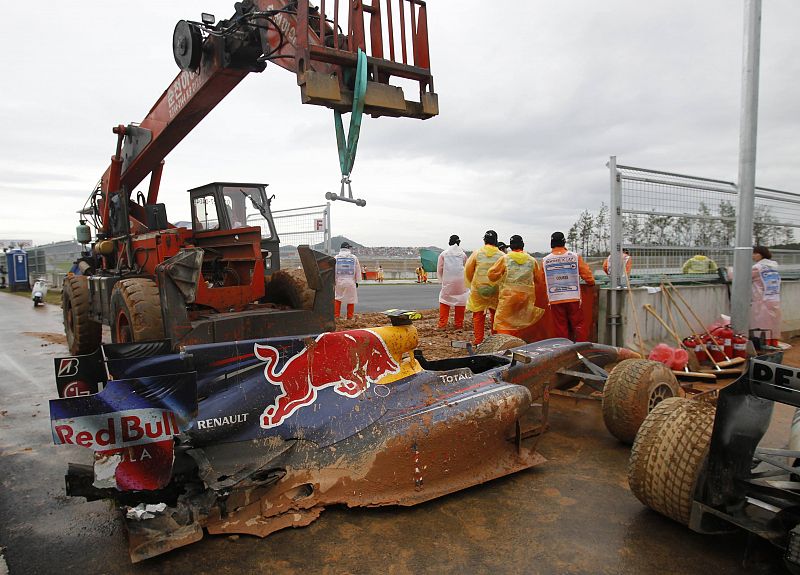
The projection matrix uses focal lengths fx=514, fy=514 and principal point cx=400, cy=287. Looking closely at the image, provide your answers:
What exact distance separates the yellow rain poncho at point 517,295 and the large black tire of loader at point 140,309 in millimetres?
4456

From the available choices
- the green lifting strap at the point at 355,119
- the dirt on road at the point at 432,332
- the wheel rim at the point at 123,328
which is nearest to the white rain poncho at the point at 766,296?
the dirt on road at the point at 432,332

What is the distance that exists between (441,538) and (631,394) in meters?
2.07

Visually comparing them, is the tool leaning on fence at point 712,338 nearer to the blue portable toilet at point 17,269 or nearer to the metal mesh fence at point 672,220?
the metal mesh fence at point 672,220

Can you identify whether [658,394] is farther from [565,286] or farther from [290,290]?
[290,290]

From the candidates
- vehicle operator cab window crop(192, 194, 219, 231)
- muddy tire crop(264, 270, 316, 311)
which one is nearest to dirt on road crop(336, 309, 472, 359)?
muddy tire crop(264, 270, 316, 311)

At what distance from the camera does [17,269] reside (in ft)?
85.5

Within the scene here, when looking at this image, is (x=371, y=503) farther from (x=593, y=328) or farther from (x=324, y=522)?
(x=593, y=328)

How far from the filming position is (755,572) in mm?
2600

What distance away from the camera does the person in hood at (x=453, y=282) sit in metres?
10.5

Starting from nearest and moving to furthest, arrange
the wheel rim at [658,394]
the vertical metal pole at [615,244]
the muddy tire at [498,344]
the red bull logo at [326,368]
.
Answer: the red bull logo at [326,368] < the wheel rim at [658,394] < the muddy tire at [498,344] < the vertical metal pole at [615,244]

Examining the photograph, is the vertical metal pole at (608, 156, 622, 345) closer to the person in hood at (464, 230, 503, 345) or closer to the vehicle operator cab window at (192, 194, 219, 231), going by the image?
the person in hood at (464, 230, 503, 345)

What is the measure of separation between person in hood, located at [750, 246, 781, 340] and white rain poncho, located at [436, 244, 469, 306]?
484cm

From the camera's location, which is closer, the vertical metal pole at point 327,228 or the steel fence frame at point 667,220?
the steel fence frame at point 667,220

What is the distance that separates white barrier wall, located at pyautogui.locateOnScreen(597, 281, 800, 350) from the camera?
23.6 ft
